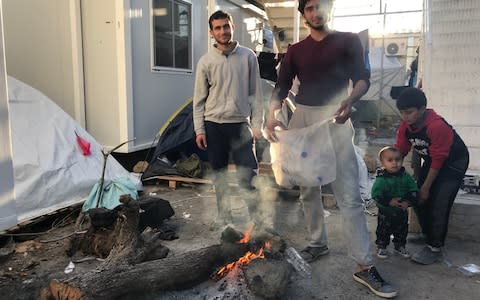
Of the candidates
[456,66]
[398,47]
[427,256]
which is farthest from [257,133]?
[398,47]

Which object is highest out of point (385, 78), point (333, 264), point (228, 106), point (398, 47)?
point (398, 47)

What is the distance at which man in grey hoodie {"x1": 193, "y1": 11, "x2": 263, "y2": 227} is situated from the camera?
3877mm

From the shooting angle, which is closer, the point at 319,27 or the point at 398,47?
the point at 319,27

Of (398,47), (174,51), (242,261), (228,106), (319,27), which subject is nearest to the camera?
(319,27)

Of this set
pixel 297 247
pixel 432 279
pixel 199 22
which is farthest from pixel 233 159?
pixel 199 22

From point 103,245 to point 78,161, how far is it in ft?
5.67

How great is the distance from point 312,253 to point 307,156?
978 millimetres

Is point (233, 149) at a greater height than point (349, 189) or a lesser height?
greater

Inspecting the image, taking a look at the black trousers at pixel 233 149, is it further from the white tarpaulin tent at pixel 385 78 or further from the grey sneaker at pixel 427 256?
the white tarpaulin tent at pixel 385 78

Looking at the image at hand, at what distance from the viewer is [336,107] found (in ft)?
9.78

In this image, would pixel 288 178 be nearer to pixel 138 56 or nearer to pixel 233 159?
pixel 233 159

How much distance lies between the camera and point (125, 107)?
6.36 metres

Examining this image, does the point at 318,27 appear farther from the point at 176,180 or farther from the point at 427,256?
the point at 176,180

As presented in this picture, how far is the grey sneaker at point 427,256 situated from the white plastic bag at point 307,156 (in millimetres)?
1212
